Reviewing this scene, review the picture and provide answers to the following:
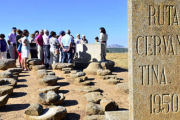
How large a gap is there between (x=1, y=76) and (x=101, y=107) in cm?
407

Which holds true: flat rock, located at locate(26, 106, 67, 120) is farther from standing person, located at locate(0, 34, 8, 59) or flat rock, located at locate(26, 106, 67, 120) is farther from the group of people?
standing person, located at locate(0, 34, 8, 59)

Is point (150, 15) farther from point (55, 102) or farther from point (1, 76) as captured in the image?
point (1, 76)

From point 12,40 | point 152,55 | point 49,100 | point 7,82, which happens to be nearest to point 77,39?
point 12,40

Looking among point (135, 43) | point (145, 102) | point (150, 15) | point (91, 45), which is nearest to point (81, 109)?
point (145, 102)

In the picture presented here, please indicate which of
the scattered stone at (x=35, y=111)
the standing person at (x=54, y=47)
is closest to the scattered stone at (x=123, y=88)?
the scattered stone at (x=35, y=111)

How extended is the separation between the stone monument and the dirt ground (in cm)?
172

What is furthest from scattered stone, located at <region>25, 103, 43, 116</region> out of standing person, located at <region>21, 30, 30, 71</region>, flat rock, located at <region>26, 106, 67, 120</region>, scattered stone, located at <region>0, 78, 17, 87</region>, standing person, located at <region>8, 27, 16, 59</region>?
standing person, located at <region>8, 27, 16, 59</region>

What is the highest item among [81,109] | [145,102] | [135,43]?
[135,43]

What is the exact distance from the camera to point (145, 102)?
2.73 m

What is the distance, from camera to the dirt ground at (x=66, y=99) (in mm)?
4184

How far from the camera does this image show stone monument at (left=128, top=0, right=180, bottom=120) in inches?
104

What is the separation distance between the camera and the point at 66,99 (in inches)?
205

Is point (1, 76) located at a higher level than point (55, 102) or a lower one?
higher

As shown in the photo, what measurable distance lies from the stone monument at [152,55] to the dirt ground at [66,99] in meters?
1.72
